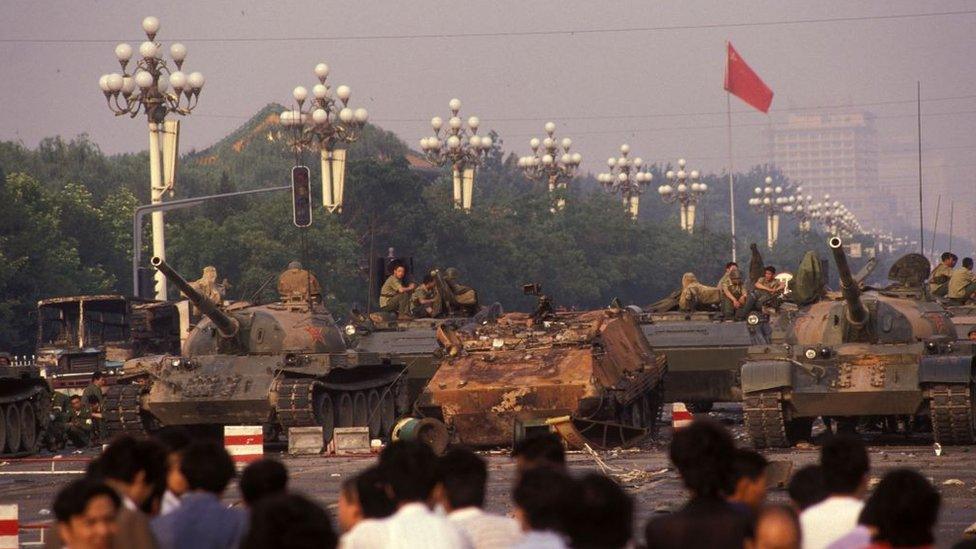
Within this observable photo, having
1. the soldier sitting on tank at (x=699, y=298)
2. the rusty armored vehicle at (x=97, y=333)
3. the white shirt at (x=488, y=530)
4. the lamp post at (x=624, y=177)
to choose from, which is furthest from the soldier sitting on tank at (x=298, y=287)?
the lamp post at (x=624, y=177)

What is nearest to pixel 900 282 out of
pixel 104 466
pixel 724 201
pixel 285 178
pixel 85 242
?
pixel 104 466

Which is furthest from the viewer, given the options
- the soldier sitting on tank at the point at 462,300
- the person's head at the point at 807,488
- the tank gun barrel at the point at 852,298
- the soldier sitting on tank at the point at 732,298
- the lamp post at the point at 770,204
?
the lamp post at the point at 770,204

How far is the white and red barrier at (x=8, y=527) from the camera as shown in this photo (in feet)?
43.0

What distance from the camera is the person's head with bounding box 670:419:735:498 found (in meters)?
7.98

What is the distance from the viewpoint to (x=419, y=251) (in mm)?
67375

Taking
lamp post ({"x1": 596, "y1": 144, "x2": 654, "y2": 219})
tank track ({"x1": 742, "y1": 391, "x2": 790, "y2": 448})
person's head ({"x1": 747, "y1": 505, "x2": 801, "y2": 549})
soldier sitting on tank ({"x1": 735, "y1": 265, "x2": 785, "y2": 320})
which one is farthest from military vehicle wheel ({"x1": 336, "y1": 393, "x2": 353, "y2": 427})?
lamp post ({"x1": 596, "y1": 144, "x2": 654, "y2": 219})

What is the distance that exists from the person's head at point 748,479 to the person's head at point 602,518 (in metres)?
1.08

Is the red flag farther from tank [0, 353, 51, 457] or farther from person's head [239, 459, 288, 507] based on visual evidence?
person's head [239, 459, 288, 507]

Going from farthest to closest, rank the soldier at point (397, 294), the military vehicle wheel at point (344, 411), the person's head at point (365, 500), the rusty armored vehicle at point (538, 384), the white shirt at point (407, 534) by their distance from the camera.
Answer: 1. the soldier at point (397, 294)
2. the military vehicle wheel at point (344, 411)
3. the rusty armored vehicle at point (538, 384)
4. the person's head at point (365, 500)
5. the white shirt at point (407, 534)

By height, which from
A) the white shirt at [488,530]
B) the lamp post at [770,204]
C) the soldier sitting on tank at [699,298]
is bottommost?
the white shirt at [488,530]

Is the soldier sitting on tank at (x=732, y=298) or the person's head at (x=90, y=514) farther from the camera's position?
the soldier sitting on tank at (x=732, y=298)

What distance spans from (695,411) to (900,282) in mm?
7035

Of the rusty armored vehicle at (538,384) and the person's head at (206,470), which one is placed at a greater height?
the person's head at (206,470)

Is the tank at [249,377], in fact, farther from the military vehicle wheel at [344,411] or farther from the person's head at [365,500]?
the person's head at [365,500]
